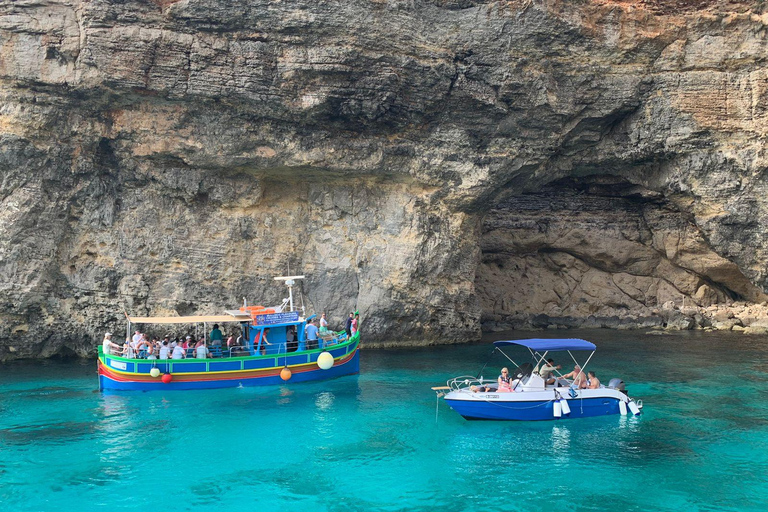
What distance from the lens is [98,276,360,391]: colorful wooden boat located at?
2142cm

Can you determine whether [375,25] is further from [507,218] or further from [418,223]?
[507,218]

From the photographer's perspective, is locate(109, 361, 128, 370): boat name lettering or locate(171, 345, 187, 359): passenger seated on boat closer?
locate(109, 361, 128, 370): boat name lettering

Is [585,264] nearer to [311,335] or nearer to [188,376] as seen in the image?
[311,335]

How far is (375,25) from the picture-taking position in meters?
25.4

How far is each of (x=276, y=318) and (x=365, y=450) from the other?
8.83 metres

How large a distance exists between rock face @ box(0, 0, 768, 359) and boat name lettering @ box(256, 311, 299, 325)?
677 centimetres

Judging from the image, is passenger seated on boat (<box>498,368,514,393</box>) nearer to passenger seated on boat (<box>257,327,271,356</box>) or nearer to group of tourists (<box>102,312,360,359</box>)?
group of tourists (<box>102,312,360,359</box>)

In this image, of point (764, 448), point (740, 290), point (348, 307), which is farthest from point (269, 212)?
point (740, 290)

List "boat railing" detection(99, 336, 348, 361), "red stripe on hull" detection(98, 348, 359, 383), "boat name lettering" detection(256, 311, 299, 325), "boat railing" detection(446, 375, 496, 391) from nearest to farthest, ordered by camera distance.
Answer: "boat railing" detection(446, 375, 496, 391) → "red stripe on hull" detection(98, 348, 359, 383) → "boat railing" detection(99, 336, 348, 361) → "boat name lettering" detection(256, 311, 299, 325)

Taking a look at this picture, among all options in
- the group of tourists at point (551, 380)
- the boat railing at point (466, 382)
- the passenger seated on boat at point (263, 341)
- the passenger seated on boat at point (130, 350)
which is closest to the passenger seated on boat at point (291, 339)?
the passenger seated on boat at point (263, 341)

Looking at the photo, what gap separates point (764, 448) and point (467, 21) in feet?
60.9

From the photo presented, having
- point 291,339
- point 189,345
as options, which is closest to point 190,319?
point 189,345

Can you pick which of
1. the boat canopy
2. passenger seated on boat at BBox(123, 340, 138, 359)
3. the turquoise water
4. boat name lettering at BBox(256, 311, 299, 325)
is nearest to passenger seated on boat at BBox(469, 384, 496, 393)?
the turquoise water

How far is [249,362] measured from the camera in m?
22.0
